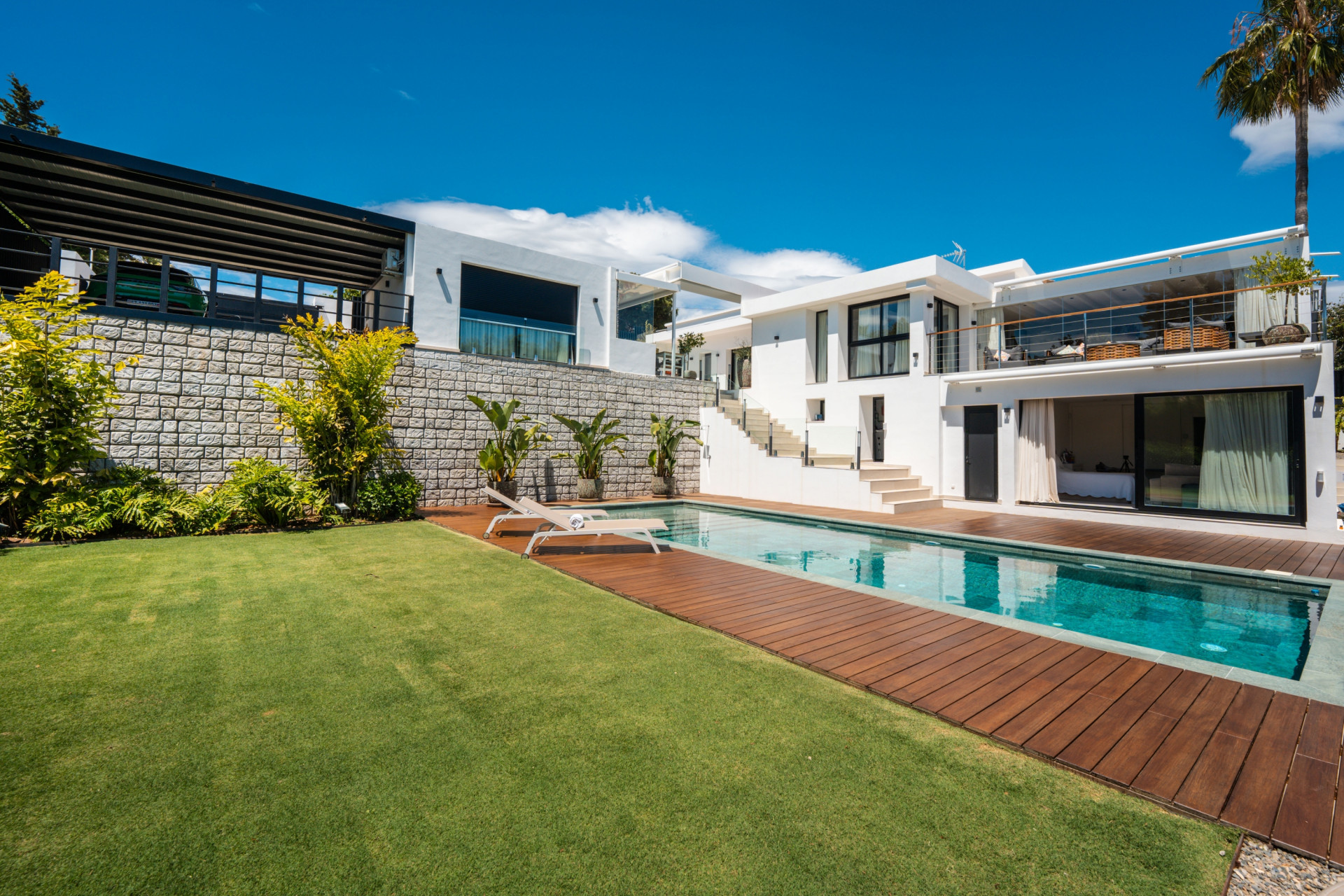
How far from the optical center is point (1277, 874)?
6.41 feet

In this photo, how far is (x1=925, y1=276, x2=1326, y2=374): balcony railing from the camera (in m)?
10.1

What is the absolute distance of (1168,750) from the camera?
2.71 metres

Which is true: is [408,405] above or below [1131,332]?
below

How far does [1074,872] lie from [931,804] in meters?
0.48

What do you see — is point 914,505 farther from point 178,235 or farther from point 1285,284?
point 178,235

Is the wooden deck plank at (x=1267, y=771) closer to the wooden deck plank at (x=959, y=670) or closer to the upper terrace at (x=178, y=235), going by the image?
the wooden deck plank at (x=959, y=670)

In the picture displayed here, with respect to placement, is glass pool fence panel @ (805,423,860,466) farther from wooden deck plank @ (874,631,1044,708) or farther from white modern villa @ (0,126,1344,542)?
wooden deck plank @ (874,631,1044,708)

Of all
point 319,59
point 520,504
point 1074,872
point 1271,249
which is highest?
point 319,59

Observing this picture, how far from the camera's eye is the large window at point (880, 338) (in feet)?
49.3

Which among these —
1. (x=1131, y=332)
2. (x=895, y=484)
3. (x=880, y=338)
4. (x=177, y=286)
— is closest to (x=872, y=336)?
(x=880, y=338)

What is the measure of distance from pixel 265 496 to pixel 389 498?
1829 mm

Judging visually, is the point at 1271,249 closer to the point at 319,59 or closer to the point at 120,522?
the point at 120,522

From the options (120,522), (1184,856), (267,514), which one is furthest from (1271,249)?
(120,522)

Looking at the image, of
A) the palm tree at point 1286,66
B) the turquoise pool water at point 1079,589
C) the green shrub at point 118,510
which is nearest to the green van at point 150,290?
the green shrub at point 118,510
